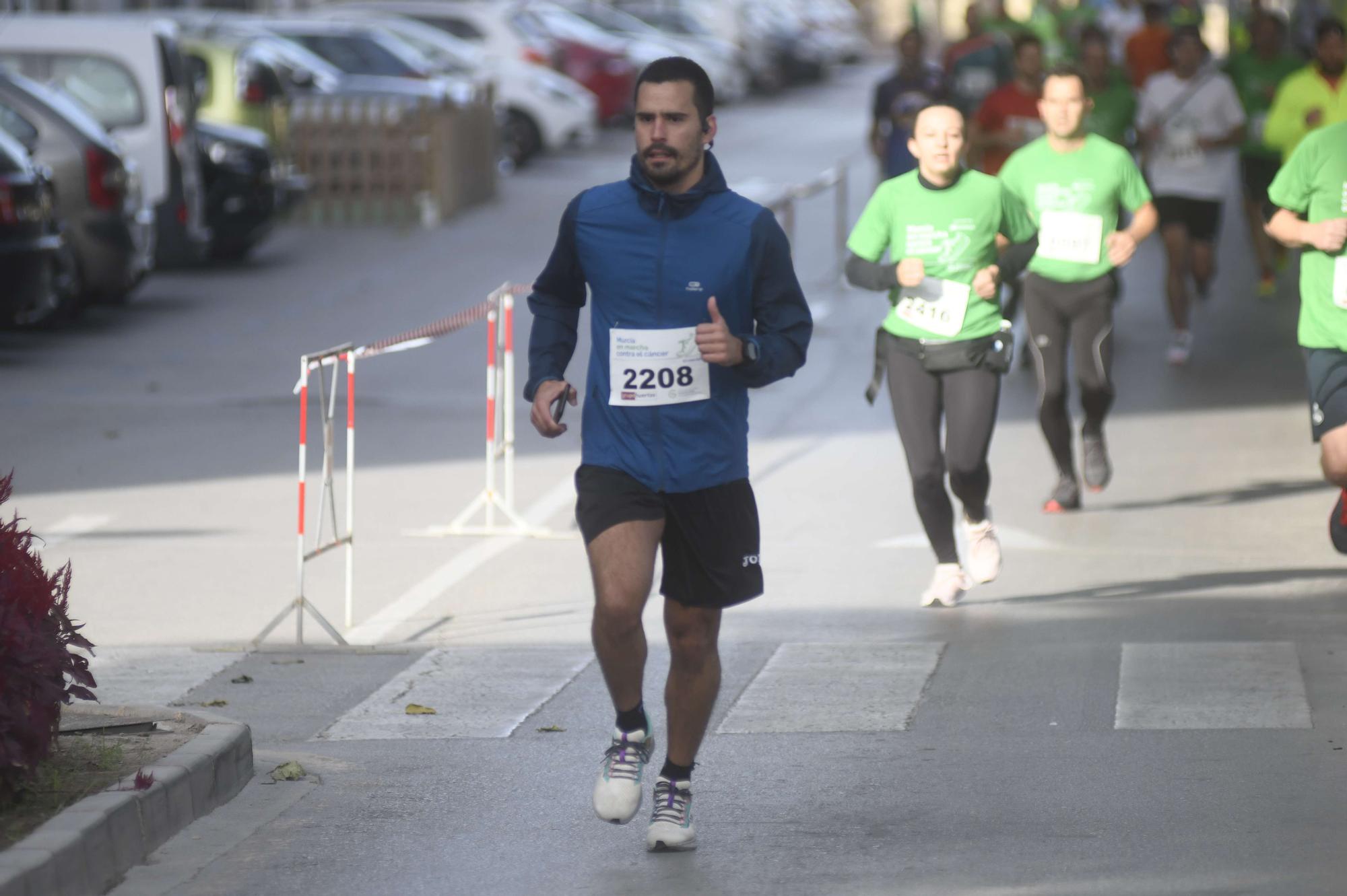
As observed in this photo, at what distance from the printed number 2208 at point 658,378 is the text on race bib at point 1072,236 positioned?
549cm

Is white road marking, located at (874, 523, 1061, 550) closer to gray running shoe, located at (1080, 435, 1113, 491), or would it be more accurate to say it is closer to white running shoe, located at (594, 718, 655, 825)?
gray running shoe, located at (1080, 435, 1113, 491)

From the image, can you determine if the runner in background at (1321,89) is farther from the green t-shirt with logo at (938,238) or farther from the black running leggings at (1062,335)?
the green t-shirt with logo at (938,238)

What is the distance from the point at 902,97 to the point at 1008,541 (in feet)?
28.1

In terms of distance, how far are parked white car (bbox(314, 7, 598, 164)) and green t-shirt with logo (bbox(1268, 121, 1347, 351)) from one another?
24.6m

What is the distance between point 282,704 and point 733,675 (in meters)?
1.49

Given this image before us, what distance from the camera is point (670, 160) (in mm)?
5836

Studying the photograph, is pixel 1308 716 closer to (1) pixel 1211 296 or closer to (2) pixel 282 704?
(2) pixel 282 704

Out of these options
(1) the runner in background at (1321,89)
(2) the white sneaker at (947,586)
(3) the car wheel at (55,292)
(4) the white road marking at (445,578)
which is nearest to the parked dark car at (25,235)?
(3) the car wheel at (55,292)

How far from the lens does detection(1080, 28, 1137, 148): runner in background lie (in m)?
15.0

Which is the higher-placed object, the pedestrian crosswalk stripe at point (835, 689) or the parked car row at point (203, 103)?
the parked car row at point (203, 103)

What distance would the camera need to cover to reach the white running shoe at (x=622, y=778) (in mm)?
5945

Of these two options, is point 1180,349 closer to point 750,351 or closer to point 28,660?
point 750,351

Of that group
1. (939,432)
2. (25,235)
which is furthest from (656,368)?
(25,235)

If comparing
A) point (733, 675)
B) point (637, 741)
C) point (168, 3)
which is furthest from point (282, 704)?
point (168, 3)
